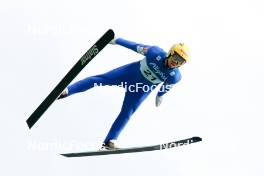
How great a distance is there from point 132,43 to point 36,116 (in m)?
1.63

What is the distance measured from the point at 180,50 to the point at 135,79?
84 cm

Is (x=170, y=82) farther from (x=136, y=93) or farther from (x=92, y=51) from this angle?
(x=92, y=51)

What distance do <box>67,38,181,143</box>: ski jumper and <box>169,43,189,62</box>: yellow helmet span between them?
0.18m

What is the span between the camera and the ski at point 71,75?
11656 millimetres

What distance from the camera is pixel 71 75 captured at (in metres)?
12.2

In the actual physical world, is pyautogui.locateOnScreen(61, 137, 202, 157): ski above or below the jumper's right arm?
below

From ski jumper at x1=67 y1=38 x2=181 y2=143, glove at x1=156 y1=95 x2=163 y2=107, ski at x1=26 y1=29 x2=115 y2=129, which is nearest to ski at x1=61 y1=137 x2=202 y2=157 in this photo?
ski jumper at x1=67 y1=38 x2=181 y2=143

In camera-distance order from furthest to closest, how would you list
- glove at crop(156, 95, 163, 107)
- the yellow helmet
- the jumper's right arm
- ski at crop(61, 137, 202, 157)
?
glove at crop(156, 95, 163, 107)
ski at crop(61, 137, 202, 157)
the jumper's right arm
the yellow helmet

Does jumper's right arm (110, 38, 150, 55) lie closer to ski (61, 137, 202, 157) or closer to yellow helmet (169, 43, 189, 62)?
yellow helmet (169, 43, 189, 62)

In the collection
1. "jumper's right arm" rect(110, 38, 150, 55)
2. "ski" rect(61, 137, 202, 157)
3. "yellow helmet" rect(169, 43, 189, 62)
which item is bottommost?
"ski" rect(61, 137, 202, 157)

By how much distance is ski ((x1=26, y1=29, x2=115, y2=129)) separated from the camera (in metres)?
11.7

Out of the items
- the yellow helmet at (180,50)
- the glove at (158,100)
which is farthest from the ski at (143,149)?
the yellow helmet at (180,50)

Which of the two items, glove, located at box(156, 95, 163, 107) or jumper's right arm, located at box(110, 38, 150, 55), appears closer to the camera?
jumper's right arm, located at box(110, 38, 150, 55)

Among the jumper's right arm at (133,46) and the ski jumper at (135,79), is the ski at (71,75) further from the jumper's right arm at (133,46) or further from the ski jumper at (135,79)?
the jumper's right arm at (133,46)
